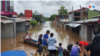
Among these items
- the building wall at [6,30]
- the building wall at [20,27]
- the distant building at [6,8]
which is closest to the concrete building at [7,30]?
the building wall at [6,30]

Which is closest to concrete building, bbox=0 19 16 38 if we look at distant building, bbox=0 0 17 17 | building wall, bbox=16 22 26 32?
distant building, bbox=0 0 17 17

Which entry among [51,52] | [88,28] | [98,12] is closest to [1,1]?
[88,28]

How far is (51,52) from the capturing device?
5523mm

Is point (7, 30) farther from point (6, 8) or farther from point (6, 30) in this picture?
point (6, 8)

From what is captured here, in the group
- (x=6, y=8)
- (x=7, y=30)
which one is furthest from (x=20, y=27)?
(x=7, y=30)

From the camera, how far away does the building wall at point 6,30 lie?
535 inches

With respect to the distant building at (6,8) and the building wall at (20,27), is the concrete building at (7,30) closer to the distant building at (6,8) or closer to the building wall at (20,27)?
the distant building at (6,8)

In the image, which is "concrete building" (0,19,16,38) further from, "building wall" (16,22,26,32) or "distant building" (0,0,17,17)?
"building wall" (16,22,26,32)

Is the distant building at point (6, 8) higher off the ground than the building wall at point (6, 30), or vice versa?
the distant building at point (6, 8)

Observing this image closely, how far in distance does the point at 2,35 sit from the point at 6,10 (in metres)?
7.34

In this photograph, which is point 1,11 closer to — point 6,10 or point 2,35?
point 6,10

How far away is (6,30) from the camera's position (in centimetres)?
1368

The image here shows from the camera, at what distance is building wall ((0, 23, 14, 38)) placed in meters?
13.6

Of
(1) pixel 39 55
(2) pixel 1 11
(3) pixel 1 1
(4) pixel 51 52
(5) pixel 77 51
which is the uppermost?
(3) pixel 1 1
